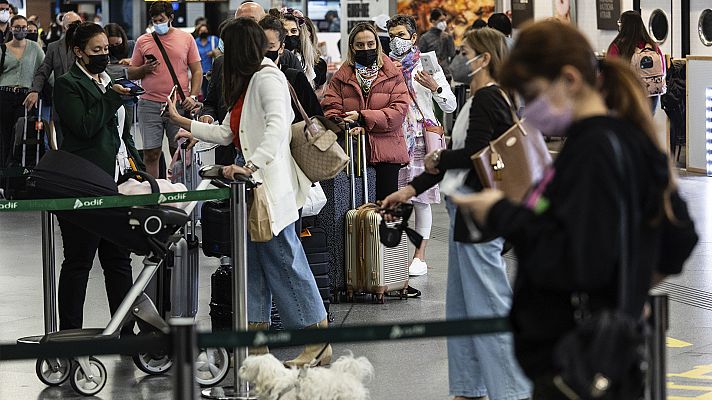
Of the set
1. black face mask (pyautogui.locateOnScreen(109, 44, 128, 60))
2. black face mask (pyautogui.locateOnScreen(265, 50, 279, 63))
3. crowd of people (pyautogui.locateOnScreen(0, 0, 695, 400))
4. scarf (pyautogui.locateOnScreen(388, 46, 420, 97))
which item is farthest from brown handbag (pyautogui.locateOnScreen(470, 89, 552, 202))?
Result: black face mask (pyautogui.locateOnScreen(109, 44, 128, 60))

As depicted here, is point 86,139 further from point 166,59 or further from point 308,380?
point 166,59

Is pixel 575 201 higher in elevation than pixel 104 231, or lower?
higher

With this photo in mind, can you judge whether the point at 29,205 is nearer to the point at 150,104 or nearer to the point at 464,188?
the point at 464,188

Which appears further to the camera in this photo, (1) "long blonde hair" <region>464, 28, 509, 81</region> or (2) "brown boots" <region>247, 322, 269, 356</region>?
(2) "brown boots" <region>247, 322, 269, 356</region>

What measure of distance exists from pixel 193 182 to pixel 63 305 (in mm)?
3976

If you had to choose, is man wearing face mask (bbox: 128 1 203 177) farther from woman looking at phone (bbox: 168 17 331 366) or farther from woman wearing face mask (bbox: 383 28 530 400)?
woman wearing face mask (bbox: 383 28 530 400)

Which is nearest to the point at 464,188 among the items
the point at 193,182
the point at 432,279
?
the point at 432,279

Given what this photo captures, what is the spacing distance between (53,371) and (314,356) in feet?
4.02

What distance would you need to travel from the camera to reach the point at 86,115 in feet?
20.3

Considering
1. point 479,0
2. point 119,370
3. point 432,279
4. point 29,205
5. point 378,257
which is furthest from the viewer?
point 479,0

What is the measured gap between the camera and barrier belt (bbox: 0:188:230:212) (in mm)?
5531

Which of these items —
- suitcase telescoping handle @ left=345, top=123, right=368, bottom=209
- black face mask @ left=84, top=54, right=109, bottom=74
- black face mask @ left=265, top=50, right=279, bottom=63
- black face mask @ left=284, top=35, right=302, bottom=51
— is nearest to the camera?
black face mask @ left=84, top=54, right=109, bottom=74

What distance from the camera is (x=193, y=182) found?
10234 millimetres

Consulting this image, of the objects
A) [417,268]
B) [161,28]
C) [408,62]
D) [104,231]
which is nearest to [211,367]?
[104,231]
